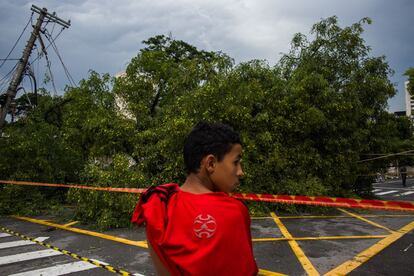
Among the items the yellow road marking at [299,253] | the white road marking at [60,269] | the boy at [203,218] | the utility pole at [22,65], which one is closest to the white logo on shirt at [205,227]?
the boy at [203,218]

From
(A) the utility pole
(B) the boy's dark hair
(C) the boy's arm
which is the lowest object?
(C) the boy's arm

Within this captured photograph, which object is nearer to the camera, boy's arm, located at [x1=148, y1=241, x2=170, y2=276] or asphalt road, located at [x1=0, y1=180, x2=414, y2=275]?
boy's arm, located at [x1=148, y1=241, x2=170, y2=276]

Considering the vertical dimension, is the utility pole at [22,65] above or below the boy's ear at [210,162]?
above

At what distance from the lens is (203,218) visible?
56.1 inches

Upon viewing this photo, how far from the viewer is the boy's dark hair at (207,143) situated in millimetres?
1664

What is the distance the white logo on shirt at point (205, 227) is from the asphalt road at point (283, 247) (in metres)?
4.12

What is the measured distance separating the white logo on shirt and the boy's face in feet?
0.91

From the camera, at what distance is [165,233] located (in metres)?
1.46

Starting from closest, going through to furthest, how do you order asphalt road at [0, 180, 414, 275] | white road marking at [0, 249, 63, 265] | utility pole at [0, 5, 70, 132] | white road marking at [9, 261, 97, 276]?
white road marking at [9, 261, 97, 276], asphalt road at [0, 180, 414, 275], white road marking at [0, 249, 63, 265], utility pole at [0, 5, 70, 132]

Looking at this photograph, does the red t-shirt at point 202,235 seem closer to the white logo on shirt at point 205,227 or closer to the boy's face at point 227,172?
the white logo on shirt at point 205,227

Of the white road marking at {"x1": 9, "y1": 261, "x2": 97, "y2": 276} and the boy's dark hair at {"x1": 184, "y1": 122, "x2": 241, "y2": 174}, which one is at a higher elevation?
the boy's dark hair at {"x1": 184, "y1": 122, "x2": 241, "y2": 174}

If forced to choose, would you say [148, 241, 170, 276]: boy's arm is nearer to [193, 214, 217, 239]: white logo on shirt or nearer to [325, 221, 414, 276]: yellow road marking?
[193, 214, 217, 239]: white logo on shirt

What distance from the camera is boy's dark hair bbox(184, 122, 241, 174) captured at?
5.46 ft

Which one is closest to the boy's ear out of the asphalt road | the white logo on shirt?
the white logo on shirt
